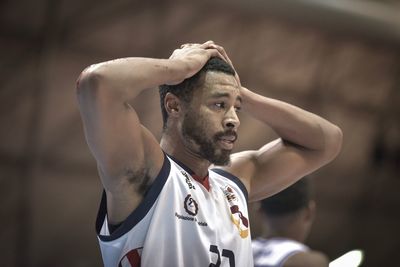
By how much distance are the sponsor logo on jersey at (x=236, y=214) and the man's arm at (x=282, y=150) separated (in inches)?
8.9

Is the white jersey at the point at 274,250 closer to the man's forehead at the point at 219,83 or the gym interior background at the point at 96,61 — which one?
the man's forehead at the point at 219,83

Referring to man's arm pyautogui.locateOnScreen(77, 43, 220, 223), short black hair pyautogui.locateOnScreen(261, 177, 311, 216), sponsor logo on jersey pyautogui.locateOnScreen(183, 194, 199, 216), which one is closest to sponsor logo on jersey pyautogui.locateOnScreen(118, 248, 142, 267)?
man's arm pyautogui.locateOnScreen(77, 43, 220, 223)

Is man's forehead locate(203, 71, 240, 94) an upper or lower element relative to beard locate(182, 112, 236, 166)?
upper

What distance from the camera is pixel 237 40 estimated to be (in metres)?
10.5

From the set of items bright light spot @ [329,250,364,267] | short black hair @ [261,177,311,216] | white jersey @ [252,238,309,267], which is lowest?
bright light spot @ [329,250,364,267]

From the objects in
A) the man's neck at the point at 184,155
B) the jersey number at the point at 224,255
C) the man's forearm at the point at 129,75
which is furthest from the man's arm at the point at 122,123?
the jersey number at the point at 224,255

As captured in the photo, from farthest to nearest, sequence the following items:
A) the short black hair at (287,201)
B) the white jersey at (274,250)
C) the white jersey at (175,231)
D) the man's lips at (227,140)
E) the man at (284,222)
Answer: the short black hair at (287,201), the man at (284,222), the white jersey at (274,250), the man's lips at (227,140), the white jersey at (175,231)

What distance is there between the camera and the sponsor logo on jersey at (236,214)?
337cm

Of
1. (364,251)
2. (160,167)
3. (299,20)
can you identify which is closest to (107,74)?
(160,167)

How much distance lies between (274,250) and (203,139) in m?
0.91

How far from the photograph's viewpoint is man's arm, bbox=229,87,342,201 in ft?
12.4

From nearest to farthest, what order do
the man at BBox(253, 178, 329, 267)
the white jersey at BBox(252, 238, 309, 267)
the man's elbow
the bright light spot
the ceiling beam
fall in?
the man's elbow < the white jersey at BBox(252, 238, 309, 267) < the man at BBox(253, 178, 329, 267) < the bright light spot < the ceiling beam

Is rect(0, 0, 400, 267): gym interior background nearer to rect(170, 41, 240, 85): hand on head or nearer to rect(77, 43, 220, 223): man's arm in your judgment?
rect(170, 41, 240, 85): hand on head

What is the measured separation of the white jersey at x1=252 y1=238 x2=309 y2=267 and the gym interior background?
538cm
